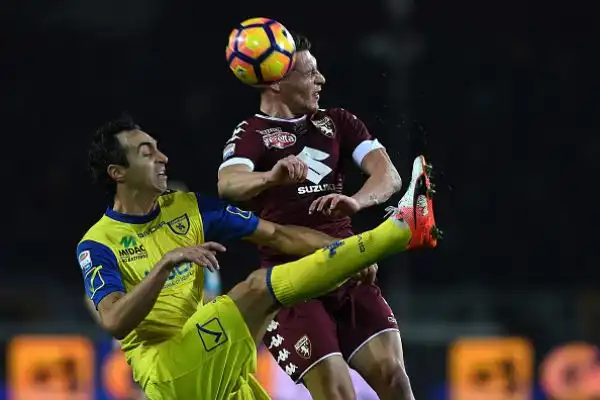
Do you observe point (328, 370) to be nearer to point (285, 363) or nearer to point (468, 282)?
point (285, 363)

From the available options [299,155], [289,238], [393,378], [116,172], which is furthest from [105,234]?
[393,378]

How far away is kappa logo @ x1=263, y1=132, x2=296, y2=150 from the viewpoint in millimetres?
5852

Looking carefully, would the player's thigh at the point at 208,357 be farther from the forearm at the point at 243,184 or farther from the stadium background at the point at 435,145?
the stadium background at the point at 435,145

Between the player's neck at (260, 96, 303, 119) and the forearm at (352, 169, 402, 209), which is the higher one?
the player's neck at (260, 96, 303, 119)

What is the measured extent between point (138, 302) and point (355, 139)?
145cm

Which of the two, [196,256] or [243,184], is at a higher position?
[243,184]

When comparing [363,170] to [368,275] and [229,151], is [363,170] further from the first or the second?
[229,151]

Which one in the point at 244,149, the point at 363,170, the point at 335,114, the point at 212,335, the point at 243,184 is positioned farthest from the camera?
the point at 335,114

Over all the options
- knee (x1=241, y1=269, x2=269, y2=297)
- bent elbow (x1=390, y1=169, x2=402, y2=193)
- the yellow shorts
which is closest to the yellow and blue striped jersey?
the yellow shorts

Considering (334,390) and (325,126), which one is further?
(325,126)

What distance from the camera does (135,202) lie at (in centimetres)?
573

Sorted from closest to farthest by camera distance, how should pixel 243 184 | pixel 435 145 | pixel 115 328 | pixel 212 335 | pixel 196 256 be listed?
pixel 196 256 → pixel 115 328 → pixel 212 335 → pixel 243 184 → pixel 435 145

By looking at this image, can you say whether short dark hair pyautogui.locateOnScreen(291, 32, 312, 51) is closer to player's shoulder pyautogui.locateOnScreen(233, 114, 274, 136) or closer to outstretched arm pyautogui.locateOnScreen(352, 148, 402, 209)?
player's shoulder pyautogui.locateOnScreen(233, 114, 274, 136)

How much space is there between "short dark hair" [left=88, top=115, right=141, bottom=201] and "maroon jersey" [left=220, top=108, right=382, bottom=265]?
47 centimetres
